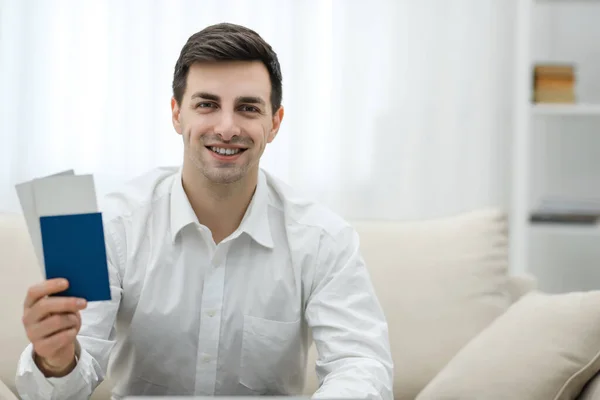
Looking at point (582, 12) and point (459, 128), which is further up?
point (582, 12)

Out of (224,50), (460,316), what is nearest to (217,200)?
(224,50)

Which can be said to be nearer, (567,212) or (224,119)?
(224,119)

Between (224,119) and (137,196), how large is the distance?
29 cm

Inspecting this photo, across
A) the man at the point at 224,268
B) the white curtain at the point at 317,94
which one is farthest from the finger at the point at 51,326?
the white curtain at the point at 317,94

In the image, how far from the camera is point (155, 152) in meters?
3.07

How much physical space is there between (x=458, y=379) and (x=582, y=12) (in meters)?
2.01

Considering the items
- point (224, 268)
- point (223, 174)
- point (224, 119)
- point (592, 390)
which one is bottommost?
point (592, 390)

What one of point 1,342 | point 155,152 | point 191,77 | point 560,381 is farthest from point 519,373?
point 155,152

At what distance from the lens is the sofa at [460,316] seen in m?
1.66

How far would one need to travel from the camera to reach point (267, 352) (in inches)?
66.3

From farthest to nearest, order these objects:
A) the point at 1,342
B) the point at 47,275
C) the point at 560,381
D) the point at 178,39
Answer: the point at 178,39 → the point at 1,342 → the point at 560,381 → the point at 47,275

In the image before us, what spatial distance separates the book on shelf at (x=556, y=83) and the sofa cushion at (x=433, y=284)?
1.03 meters

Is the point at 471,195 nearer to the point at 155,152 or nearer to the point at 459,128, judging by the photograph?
the point at 459,128

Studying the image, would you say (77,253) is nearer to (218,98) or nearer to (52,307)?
(52,307)
